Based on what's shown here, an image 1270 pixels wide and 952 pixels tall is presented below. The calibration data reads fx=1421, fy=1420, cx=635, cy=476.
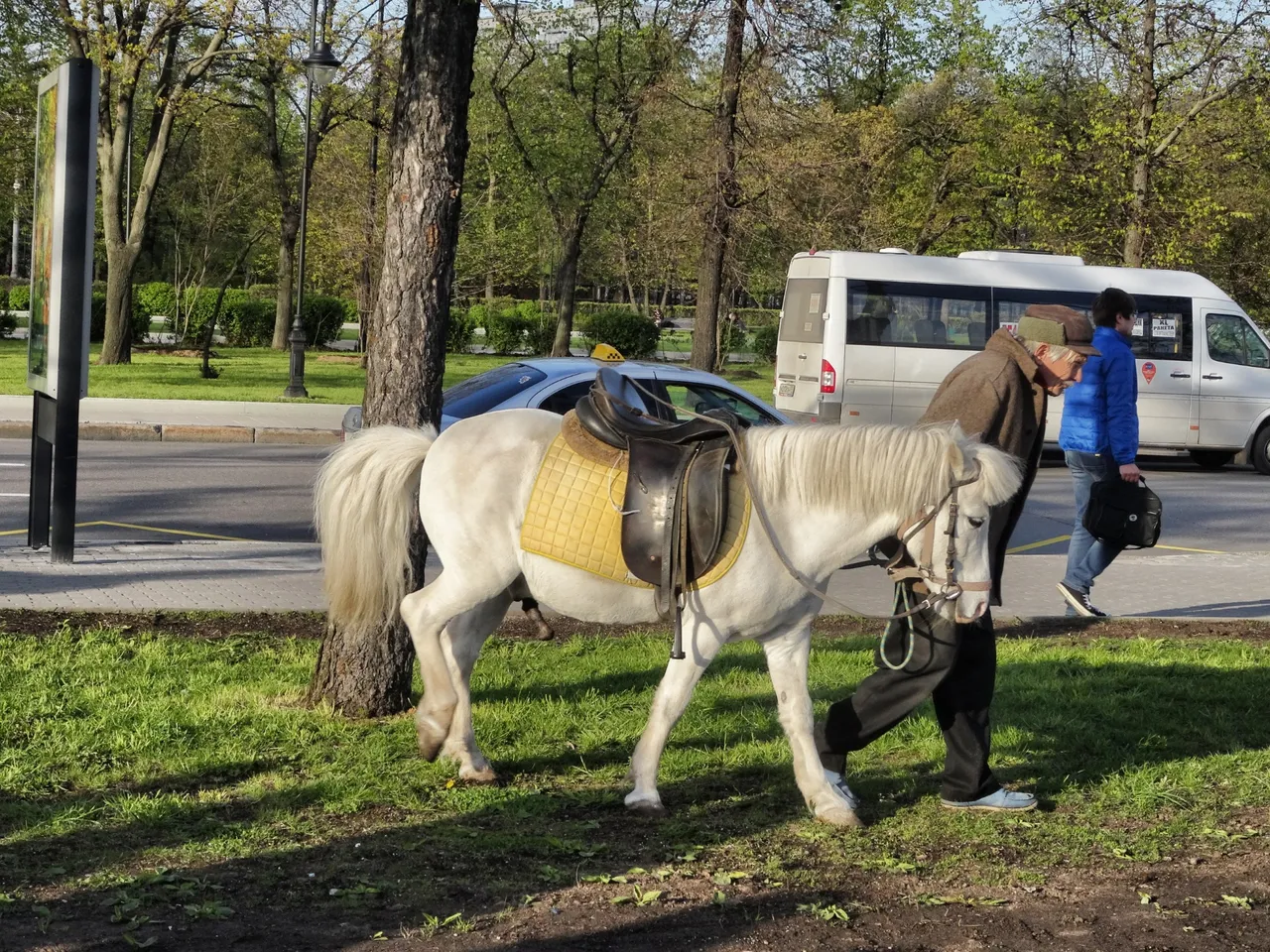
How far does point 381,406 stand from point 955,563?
271 centimetres

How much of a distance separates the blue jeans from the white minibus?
11495 mm

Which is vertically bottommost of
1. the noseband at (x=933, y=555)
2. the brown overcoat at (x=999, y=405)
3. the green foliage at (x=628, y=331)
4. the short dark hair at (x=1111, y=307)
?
the noseband at (x=933, y=555)

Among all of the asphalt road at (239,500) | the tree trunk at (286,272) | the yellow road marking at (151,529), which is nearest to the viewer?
the yellow road marking at (151,529)

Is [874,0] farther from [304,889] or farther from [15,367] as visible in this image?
[304,889]

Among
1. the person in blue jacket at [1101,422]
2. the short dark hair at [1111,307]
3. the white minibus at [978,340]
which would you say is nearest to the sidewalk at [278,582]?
the person in blue jacket at [1101,422]

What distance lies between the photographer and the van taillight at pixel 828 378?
2097 cm

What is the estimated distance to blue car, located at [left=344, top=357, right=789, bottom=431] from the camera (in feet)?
40.5

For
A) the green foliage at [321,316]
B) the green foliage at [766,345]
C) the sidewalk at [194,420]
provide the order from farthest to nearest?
the green foliage at [766,345] → the green foliage at [321,316] → the sidewalk at [194,420]

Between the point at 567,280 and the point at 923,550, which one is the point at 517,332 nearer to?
the point at 567,280

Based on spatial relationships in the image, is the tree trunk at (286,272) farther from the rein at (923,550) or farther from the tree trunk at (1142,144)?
the rein at (923,550)

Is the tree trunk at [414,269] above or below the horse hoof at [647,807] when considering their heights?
above

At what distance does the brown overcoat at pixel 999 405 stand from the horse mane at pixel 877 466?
27 centimetres

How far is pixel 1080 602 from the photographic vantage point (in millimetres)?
9438

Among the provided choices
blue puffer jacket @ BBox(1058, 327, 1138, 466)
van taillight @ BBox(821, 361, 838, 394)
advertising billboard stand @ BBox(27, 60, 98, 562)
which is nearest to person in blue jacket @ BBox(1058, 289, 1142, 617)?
blue puffer jacket @ BBox(1058, 327, 1138, 466)
